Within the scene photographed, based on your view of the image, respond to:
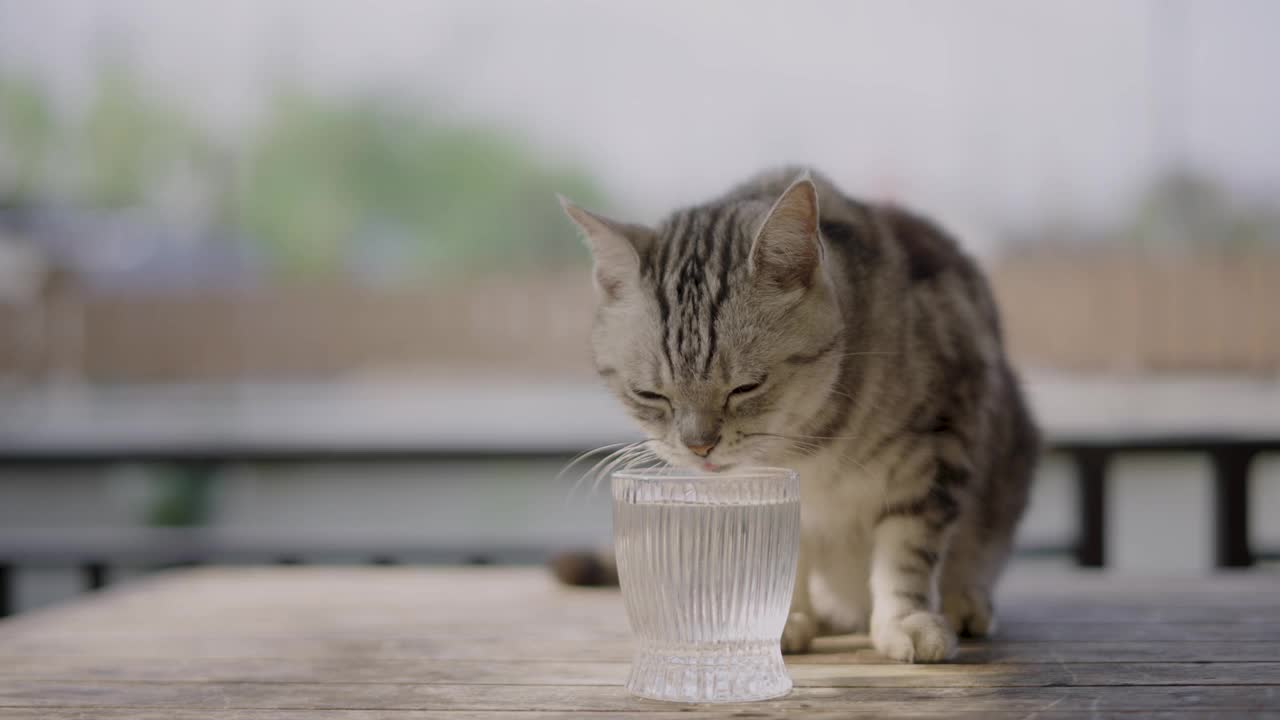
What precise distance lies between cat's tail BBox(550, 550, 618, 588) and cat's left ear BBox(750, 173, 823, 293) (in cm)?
73

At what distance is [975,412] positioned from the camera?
4.43ft

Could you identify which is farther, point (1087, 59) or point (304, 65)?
point (304, 65)

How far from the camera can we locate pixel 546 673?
3.89ft

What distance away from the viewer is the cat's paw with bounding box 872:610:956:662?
1193 millimetres

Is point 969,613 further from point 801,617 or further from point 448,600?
point 448,600

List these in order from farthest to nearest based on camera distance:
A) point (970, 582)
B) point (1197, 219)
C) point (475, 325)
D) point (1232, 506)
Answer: point (475, 325), point (1197, 219), point (1232, 506), point (970, 582)

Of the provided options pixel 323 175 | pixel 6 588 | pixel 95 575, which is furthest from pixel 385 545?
pixel 323 175

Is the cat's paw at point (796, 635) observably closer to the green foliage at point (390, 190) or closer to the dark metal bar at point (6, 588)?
the dark metal bar at point (6, 588)

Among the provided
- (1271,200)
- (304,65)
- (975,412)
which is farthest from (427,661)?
(304,65)

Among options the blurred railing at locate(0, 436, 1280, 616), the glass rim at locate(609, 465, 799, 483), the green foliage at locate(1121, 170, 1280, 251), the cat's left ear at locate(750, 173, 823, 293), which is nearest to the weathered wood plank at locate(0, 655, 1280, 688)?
the glass rim at locate(609, 465, 799, 483)

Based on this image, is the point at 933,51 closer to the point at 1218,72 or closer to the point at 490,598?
the point at 1218,72

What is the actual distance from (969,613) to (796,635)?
0.23 meters

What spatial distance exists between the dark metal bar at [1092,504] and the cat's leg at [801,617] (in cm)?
117

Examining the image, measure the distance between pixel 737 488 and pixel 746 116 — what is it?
12.1 feet
